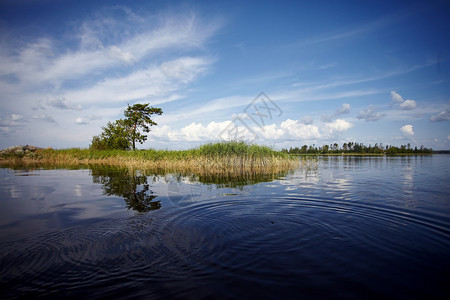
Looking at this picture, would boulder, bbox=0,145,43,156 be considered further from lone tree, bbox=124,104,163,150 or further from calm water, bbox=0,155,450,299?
calm water, bbox=0,155,450,299

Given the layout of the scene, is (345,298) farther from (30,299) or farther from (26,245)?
(26,245)

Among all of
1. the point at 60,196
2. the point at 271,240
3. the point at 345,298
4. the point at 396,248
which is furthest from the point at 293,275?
the point at 60,196

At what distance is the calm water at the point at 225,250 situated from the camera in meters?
3.65

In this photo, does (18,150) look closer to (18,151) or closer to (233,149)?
(18,151)

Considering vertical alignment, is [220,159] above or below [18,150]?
below

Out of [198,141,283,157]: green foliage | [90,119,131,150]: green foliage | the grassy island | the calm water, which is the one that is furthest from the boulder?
the calm water

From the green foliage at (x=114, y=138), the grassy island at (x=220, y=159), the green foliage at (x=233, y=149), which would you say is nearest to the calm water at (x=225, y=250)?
the grassy island at (x=220, y=159)

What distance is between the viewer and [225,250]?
4.95 m

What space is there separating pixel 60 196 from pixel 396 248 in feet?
44.0

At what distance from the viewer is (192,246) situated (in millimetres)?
5129

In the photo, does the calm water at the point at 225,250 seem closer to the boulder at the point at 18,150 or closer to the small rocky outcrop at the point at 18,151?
the small rocky outcrop at the point at 18,151

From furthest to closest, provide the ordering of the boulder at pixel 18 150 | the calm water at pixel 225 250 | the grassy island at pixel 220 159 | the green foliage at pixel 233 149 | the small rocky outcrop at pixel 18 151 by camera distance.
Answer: the boulder at pixel 18 150 < the small rocky outcrop at pixel 18 151 < the green foliage at pixel 233 149 < the grassy island at pixel 220 159 < the calm water at pixel 225 250

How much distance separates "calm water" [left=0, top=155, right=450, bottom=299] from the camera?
3.65 metres

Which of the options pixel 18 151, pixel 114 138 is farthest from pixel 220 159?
pixel 18 151
